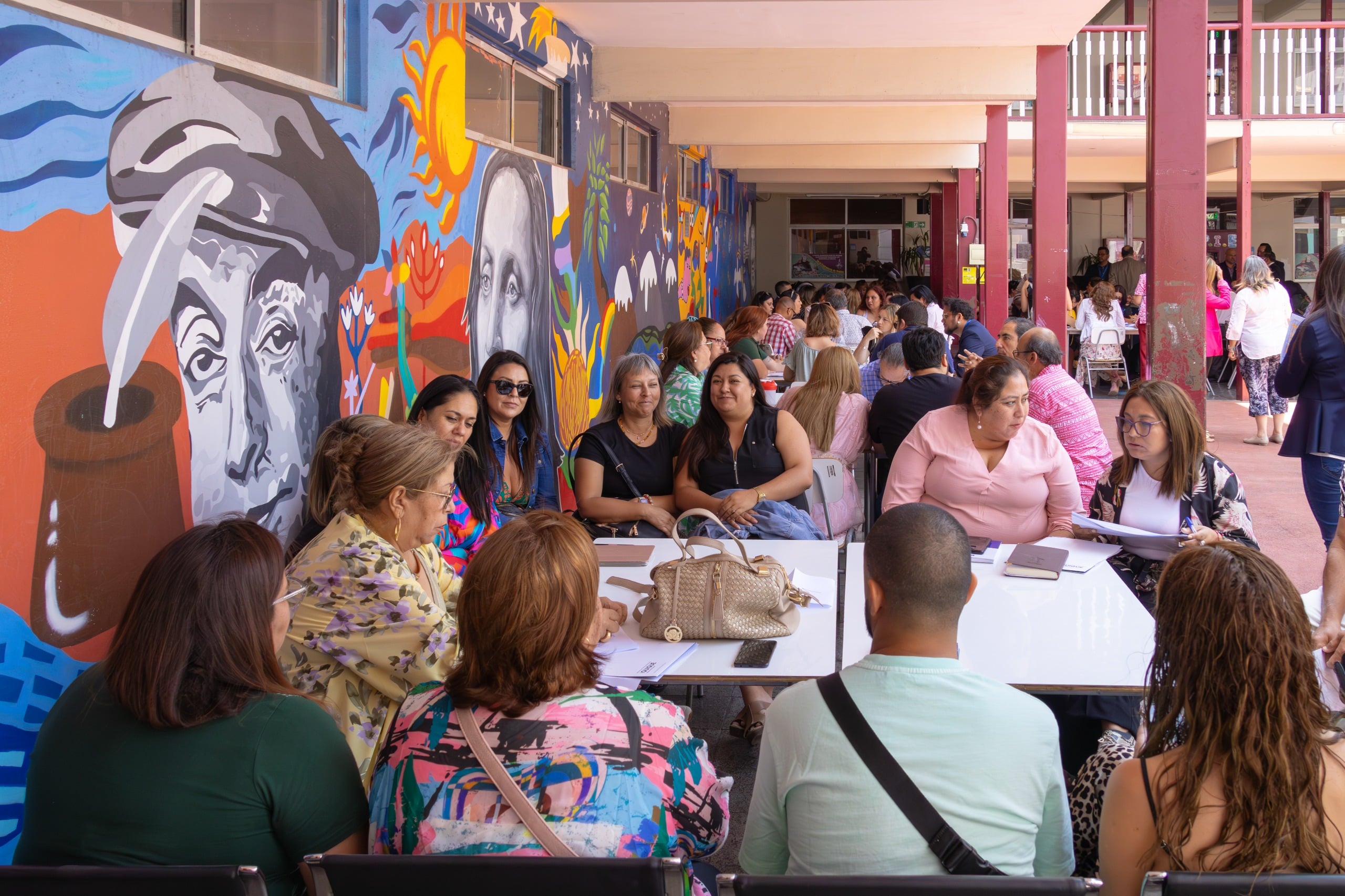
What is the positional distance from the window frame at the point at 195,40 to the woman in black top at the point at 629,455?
5.17ft

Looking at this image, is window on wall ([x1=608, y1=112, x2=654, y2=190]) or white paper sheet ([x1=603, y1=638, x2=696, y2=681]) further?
window on wall ([x1=608, y1=112, x2=654, y2=190])

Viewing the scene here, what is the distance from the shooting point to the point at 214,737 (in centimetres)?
175

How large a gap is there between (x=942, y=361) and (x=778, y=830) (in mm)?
4434

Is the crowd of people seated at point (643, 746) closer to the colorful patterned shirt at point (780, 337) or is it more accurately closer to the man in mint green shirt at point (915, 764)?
the man in mint green shirt at point (915, 764)

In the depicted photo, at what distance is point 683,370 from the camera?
645 cm

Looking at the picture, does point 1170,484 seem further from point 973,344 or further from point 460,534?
point 973,344

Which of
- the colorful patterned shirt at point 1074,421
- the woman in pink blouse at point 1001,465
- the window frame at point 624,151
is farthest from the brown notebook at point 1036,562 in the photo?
the window frame at point 624,151

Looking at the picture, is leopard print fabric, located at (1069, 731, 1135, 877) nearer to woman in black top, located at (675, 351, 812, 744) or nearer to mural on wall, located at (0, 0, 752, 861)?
mural on wall, located at (0, 0, 752, 861)

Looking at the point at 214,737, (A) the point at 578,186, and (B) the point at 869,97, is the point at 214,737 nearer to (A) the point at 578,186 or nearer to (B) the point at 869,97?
(A) the point at 578,186

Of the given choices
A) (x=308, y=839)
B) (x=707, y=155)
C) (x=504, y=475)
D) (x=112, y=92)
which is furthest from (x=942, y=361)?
(x=707, y=155)

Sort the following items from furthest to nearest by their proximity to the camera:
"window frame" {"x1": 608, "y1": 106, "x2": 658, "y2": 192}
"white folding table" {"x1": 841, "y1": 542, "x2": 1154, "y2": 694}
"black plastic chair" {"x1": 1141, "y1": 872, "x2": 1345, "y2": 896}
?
"window frame" {"x1": 608, "y1": 106, "x2": 658, "y2": 192} < "white folding table" {"x1": 841, "y1": 542, "x2": 1154, "y2": 694} < "black plastic chair" {"x1": 1141, "y1": 872, "x2": 1345, "y2": 896}

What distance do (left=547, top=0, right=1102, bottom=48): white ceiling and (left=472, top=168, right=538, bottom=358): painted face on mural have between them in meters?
1.07

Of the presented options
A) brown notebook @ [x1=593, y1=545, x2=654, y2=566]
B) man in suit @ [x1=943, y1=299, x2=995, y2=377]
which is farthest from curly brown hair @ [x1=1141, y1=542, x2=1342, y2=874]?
man in suit @ [x1=943, y1=299, x2=995, y2=377]

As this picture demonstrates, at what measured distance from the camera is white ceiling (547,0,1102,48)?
20.3ft
